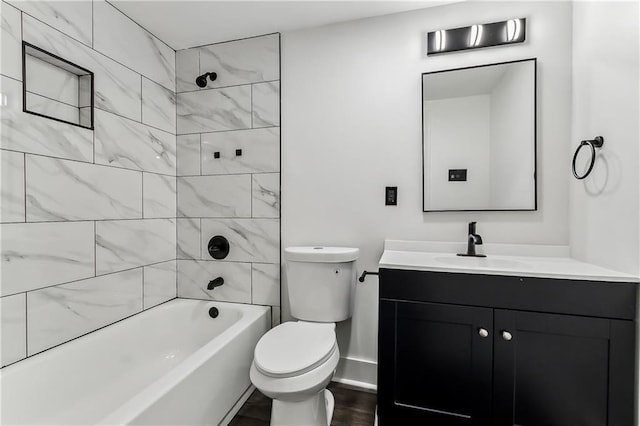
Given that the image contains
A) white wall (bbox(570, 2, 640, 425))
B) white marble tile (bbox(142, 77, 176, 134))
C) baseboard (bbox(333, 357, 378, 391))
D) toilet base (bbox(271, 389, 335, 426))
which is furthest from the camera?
white marble tile (bbox(142, 77, 176, 134))

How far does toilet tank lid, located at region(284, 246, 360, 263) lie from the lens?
1.72m

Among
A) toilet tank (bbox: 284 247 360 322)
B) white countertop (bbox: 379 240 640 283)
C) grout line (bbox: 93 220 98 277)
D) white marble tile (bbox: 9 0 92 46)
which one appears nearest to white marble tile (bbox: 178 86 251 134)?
white marble tile (bbox: 9 0 92 46)

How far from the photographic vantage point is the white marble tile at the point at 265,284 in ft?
6.79

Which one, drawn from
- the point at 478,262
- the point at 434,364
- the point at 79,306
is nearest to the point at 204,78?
the point at 79,306

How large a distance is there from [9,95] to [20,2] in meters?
0.44

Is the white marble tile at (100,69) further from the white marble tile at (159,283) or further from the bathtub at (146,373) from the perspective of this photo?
the bathtub at (146,373)

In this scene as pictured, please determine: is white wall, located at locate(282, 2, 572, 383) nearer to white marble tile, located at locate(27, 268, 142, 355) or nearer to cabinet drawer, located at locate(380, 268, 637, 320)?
cabinet drawer, located at locate(380, 268, 637, 320)

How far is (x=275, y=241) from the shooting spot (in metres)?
2.05

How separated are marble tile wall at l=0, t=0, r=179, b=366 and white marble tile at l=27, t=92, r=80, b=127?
24mm

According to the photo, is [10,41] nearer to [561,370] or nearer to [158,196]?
[158,196]

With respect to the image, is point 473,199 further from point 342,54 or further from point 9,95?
point 9,95

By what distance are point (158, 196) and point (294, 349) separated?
4.74ft

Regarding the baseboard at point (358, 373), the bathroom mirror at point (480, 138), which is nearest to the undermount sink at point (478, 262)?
the bathroom mirror at point (480, 138)

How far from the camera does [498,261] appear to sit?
1515mm
